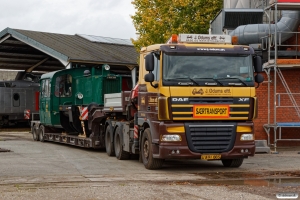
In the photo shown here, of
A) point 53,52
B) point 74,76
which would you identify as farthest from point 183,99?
point 53,52

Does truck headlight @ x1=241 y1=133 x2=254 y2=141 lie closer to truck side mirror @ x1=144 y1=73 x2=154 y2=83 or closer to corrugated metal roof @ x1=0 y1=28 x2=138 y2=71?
truck side mirror @ x1=144 y1=73 x2=154 y2=83

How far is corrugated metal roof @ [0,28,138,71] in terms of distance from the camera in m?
32.2

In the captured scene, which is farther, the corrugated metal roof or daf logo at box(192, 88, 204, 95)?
the corrugated metal roof

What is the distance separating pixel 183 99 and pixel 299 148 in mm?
9100

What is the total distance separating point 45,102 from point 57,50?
5.79 meters

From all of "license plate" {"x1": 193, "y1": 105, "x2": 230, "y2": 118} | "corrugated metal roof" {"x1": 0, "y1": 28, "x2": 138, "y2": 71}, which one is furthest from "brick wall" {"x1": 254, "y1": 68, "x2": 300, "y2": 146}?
"corrugated metal roof" {"x1": 0, "y1": 28, "x2": 138, "y2": 71}

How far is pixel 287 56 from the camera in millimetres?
22672

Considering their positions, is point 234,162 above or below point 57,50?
below

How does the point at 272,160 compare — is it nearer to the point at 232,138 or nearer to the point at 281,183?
the point at 232,138

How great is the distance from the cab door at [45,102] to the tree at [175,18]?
9190 millimetres

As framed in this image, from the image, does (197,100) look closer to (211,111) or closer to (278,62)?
(211,111)

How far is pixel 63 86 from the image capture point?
83.5 ft

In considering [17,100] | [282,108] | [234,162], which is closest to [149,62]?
[234,162]

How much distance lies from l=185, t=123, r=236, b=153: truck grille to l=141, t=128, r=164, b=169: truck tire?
1.13 metres
